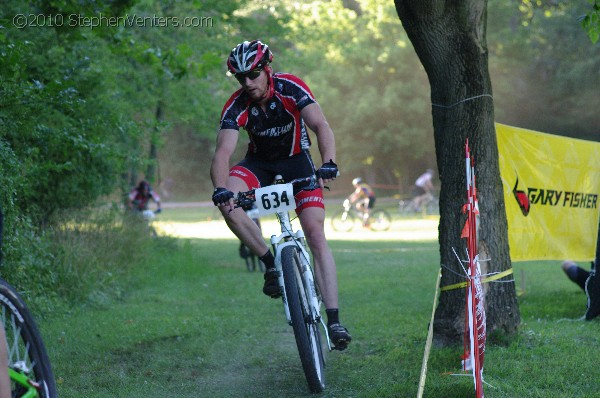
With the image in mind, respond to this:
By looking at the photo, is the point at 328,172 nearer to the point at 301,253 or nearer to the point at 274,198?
the point at 274,198

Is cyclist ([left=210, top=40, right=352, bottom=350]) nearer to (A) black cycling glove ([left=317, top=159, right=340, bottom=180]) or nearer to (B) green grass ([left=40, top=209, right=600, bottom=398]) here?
(A) black cycling glove ([left=317, top=159, right=340, bottom=180])

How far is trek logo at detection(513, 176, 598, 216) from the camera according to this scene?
390 inches

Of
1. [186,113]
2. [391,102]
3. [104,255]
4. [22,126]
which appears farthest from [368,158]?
[22,126]

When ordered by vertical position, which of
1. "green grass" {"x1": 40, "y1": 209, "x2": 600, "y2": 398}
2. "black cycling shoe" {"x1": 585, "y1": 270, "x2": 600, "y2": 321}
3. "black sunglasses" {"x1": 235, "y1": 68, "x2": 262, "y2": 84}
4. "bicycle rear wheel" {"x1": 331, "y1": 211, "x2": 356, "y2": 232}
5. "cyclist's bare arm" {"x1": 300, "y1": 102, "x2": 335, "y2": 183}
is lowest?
"green grass" {"x1": 40, "y1": 209, "x2": 600, "y2": 398}

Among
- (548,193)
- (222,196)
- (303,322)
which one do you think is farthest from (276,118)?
(548,193)

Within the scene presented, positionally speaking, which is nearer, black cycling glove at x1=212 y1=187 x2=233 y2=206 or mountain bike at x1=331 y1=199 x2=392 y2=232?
black cycling glove at x1=212 y1=187 x2=233 y2=206

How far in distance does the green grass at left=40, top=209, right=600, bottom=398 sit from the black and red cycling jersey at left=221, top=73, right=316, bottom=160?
1619 millimetres

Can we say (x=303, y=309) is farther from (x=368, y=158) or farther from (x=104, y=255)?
(x=368, y=158)

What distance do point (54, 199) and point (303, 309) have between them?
767cm

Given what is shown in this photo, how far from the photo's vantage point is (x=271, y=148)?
673 centimetres

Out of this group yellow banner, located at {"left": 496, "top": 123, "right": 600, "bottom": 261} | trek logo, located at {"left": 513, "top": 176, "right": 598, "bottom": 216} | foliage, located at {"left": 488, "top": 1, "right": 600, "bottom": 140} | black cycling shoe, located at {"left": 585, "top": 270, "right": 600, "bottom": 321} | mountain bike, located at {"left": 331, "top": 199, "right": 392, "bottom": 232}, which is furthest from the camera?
foliage, located at {"left": 488, "top": 1, "right": 600, "bottom": 140}

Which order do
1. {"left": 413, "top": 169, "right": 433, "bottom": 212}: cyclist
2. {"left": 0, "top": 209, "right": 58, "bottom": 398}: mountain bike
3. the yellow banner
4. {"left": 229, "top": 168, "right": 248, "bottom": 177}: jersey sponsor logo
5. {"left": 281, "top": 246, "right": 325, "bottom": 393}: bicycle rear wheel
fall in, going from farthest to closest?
{"left": 413, "top": 169, "right": 433, "bottom": 212}: cyclist, the yellow banner, {"left": 229, "top": 168, "right": 248, "bottom": 177}: jersey sponsor logo, {"left": 281, "top": 246, "right": 325, "bottom": 393}: bicycle rear wheel, {"left": 0, "top": 209, "right": 58, "bottom": 398}: mountain bike

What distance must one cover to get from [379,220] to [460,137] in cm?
2580

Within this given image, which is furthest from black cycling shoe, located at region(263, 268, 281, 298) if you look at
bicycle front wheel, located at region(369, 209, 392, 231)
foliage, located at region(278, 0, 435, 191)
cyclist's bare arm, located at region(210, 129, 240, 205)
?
foliage, located at region(278, 0, 435, 191)
